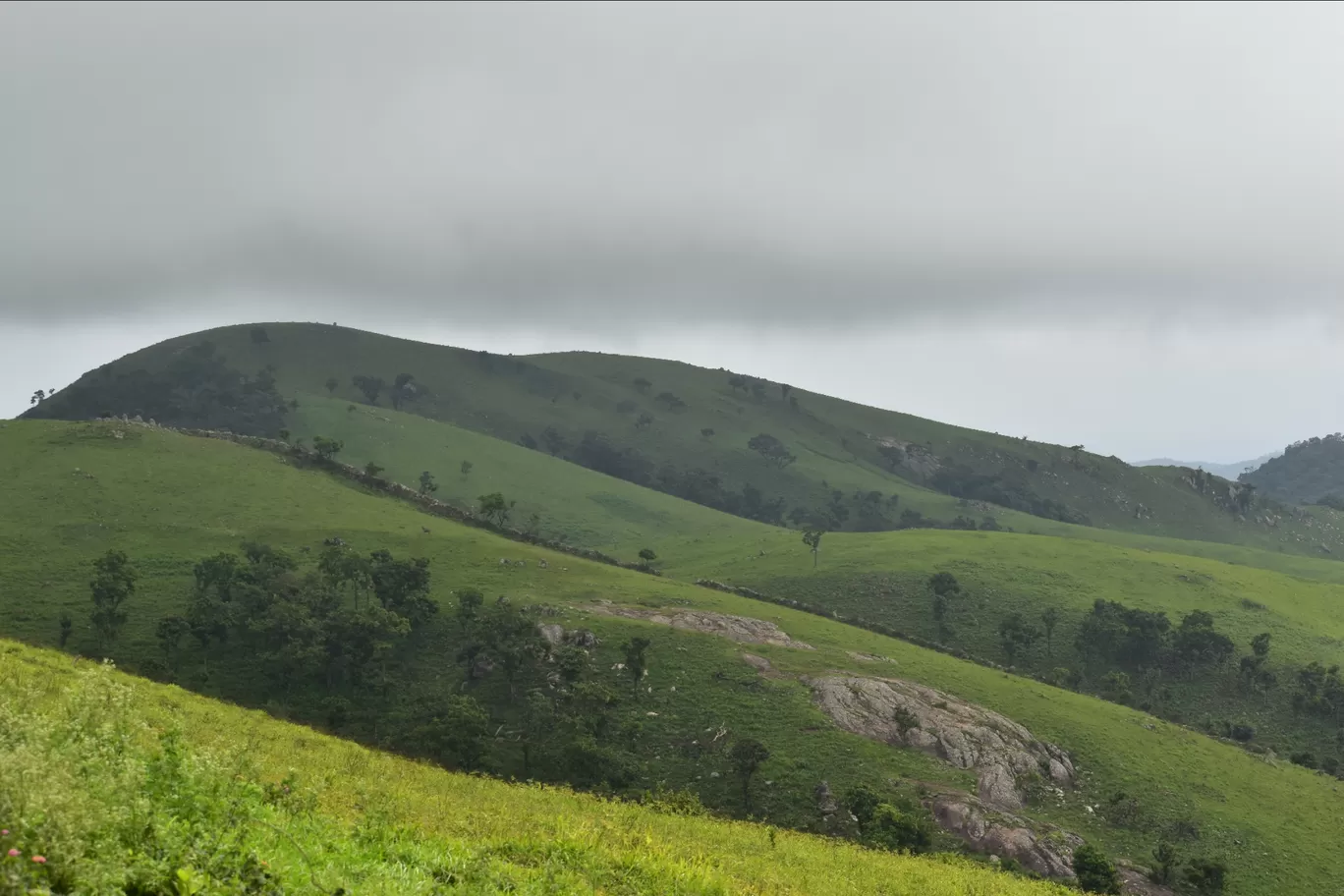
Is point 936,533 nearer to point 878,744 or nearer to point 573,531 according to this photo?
point 573,531

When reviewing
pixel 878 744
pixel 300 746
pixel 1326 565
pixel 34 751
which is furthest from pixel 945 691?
pixel 1326 565

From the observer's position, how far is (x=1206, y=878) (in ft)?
173

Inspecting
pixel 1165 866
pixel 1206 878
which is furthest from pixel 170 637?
pixel 1206 878

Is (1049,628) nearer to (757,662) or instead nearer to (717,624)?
(717,624)

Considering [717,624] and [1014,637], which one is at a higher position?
[717,624]

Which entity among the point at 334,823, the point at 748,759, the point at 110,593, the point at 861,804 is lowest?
the point at 861,804

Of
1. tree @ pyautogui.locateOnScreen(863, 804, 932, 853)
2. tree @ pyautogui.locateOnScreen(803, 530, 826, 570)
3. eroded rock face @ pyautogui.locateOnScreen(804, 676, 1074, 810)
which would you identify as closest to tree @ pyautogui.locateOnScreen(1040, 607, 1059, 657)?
tree @ pyautogui.locateOnScreen(803, 530, 826, 570)

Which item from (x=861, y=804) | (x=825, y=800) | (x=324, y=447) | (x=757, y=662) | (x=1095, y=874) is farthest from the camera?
(x=324, y=447)

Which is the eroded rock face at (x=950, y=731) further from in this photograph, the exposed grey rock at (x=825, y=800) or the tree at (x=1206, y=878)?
the tree at (x=1206, y=878)

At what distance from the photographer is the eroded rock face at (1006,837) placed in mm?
52844

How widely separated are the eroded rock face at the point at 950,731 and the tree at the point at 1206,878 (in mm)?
11064

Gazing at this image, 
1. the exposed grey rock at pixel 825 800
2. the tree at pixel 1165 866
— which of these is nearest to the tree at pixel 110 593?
the exposed grey rock at pixel 825 800

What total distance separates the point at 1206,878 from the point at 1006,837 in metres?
12.6

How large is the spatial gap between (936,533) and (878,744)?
329 ft
